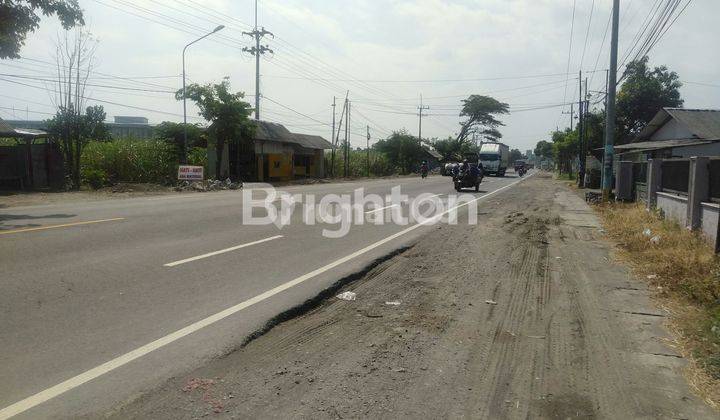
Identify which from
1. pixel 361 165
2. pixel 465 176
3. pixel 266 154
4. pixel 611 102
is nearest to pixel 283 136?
pixel 266 154

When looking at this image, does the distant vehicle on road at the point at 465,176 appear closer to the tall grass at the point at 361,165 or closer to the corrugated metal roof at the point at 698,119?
the corrugated metal roof at the point at 698,119

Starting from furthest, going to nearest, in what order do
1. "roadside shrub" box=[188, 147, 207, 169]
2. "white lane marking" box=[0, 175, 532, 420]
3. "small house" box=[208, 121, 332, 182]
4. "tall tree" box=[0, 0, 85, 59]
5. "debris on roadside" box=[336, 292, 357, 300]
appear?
"small house" box=[208, 121, 332, 182], "roadside shrub" box=[188, 147, 207, 169], "tall tree" box=[0, 0, 85, 59], "debris on roadside" box=[336, 292, 357, 300], "white lane marking" box=[0, 175, 532, 420]

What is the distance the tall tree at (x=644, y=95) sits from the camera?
48.3 metres

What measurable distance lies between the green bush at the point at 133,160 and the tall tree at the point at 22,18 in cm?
1085

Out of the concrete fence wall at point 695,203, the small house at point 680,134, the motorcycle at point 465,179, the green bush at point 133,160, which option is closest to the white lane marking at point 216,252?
the concrete fence wall at point 695,203

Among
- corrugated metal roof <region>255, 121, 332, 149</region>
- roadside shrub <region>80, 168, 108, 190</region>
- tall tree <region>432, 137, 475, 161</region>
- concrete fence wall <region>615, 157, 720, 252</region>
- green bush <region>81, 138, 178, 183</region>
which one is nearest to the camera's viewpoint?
concrete fence wall <region>615, 157, 720, 252</region>

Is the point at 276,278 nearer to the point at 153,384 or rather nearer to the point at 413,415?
the point at 153,384

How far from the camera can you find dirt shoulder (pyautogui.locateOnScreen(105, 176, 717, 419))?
367cm

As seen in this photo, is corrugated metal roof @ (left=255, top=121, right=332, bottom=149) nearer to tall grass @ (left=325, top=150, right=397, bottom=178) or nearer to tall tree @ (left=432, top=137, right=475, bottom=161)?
tall grass @ (left=325, top=150, right=397, bottom=178)

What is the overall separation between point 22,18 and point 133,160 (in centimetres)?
1498

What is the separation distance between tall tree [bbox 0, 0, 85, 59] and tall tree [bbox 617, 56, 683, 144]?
46565 millimetres

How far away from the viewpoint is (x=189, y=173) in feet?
92.7

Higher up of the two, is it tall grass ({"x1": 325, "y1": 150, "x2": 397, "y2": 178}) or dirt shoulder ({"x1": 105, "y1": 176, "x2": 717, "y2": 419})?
tall grass ({"x1": 325, "y1": 150, "x2": 397, "y2": 178})

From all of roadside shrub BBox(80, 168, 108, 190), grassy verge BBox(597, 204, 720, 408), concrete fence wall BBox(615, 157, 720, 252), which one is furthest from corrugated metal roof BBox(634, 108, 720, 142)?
roadside shrub BBox(80, 168, 108, 190)
